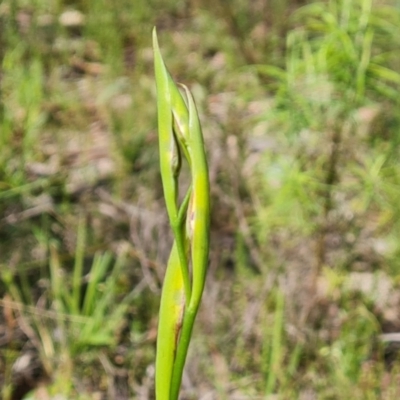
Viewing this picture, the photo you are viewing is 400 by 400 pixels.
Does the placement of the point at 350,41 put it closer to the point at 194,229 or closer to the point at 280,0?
the point at 194,229

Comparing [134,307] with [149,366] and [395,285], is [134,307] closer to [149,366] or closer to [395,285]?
[149,366]

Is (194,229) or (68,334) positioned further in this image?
(68,334)

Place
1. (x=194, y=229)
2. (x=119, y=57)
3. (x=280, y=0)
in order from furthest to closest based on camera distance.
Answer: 1. (x=280, y=0)
2. (x=119, y=57)
3. (x=194, y=229)

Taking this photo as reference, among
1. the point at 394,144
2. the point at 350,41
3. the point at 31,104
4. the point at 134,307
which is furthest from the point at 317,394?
the point at 31,104

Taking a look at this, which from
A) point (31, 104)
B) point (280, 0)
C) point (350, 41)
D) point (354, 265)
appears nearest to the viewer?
point (350, 41)

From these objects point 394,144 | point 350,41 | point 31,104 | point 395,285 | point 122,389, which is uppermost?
point 350,41

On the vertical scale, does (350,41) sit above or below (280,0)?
above
